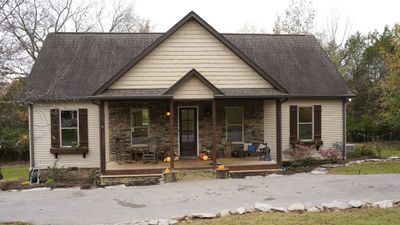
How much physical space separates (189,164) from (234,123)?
10.8ft

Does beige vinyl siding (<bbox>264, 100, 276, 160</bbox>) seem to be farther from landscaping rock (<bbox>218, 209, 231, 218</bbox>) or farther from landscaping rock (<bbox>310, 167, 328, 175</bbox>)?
landscaping rock (<bbox>218, 209, 231, 218</bbox>)

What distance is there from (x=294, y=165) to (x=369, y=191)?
556 centimetres

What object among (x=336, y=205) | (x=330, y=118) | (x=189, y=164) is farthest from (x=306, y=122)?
(x=336, y=205)

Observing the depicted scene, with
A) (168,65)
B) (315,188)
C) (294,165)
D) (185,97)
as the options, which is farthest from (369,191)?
(168,65)

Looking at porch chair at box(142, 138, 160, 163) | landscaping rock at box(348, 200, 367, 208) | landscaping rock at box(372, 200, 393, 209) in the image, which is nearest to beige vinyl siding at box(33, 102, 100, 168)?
porch chair at box(142, 138, 160, 163)

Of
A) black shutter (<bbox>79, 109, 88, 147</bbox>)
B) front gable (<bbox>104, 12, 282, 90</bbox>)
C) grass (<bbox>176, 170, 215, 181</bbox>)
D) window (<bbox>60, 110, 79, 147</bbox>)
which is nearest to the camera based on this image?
grass (<bbox>176, 170, 215, 181</bbox>)

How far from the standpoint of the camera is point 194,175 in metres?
13.6

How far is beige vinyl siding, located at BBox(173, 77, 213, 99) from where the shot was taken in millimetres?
14008

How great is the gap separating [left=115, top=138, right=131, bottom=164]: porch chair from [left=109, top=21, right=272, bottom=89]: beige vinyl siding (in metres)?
3.11

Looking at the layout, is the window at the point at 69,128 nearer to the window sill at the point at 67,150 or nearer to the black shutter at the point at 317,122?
the window sill at the point at 67,150

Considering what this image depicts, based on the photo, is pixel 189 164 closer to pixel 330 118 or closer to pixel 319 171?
pixel 319 171

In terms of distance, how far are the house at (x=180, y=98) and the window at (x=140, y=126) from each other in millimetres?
43

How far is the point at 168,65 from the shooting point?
14906 millimetres

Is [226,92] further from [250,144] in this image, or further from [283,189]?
[283,189]
